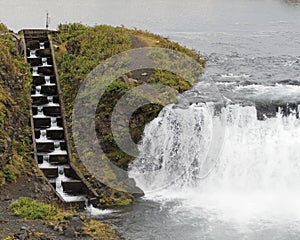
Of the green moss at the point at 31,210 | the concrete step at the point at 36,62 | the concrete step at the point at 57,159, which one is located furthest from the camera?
the concrete step at the point at 36,62

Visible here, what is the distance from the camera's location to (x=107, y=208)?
63.0 ft

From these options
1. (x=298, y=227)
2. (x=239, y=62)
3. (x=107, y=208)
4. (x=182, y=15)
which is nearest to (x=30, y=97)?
(x=107, y=208)

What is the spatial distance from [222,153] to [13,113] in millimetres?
7365

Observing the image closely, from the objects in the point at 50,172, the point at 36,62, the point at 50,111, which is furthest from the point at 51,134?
the point at 36,62

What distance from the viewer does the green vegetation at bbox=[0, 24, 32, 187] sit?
1864 cm

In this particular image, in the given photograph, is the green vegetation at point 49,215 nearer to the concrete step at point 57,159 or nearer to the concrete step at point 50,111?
the concrete step at point 57,159

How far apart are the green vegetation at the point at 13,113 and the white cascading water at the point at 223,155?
12.7 ft

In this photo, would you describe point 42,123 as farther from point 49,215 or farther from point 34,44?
point 49,215

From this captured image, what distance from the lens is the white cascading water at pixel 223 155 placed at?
21.2 metres

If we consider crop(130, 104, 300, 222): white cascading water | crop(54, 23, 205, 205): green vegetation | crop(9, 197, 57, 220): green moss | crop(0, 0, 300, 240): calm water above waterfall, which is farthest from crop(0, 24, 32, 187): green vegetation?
crop(130, 104, 300, 222): white cascading water

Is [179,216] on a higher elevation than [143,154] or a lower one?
lower

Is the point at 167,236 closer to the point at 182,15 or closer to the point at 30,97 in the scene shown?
the point at 30,97

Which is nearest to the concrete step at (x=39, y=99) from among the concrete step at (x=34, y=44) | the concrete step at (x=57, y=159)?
the concrete step at (x=57, y=159)

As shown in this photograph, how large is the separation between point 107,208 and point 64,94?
602 cm
